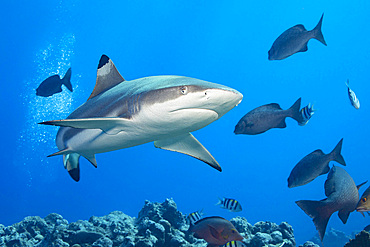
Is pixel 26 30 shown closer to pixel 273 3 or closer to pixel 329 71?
pixel 273 3

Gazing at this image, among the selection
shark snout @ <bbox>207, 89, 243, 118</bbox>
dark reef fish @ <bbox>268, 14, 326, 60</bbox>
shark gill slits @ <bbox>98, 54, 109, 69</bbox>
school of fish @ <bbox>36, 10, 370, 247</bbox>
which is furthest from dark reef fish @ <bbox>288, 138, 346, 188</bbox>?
shark gill slits @ <bbox>98, 54, 109, 69</bbox>

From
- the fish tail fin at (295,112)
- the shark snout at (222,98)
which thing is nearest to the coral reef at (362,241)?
the fish tail fin at (295,112)

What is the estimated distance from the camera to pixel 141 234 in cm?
583

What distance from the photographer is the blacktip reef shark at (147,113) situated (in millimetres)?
2410

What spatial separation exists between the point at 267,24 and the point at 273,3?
4.89m

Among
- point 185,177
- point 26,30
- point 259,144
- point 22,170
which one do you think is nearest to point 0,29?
point 26,30

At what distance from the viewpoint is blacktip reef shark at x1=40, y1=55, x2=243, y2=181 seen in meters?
2.41

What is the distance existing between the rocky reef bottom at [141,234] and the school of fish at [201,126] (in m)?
0.82

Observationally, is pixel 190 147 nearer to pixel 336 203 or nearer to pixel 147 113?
pixel 147 113

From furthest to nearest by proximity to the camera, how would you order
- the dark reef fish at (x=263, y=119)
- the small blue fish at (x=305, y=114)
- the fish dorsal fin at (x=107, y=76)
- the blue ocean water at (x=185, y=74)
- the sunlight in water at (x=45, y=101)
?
the blue ocean water at (x=185, y=74) < the sunlight in water at (x=45, y=101) < the small blue fish at (x=305, y=114) < the dark reef fish at (x=263, y=119) < the fish dorsal fin at (x=107, y=76)

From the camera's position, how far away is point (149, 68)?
6512 cm

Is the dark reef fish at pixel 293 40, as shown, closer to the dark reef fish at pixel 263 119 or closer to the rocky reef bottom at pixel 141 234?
the dark reef fish at pixel 263 119

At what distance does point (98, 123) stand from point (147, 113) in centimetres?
62

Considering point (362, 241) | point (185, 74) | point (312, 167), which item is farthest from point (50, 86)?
point (185, 74)
